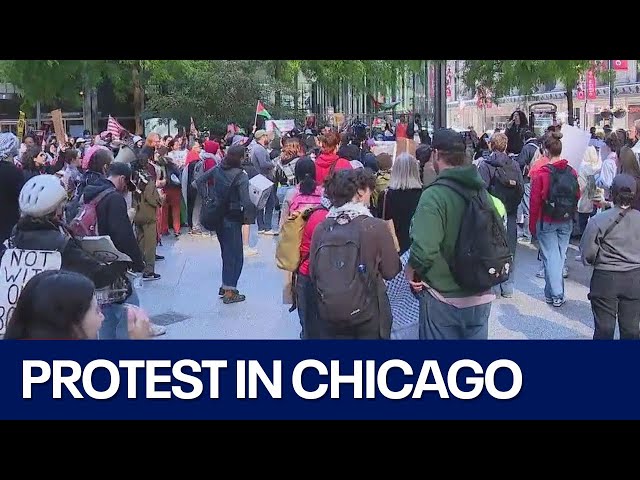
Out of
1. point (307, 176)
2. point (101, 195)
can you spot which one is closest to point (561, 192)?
point (307, 176)

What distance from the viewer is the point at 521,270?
32.7ft

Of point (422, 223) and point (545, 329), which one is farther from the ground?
point (422, 223)

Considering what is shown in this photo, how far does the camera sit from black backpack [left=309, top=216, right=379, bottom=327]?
15.0 feet

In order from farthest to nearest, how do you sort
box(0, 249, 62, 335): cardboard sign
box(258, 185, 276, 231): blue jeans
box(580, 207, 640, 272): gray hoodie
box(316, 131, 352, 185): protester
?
box(258, 185, 276, 231): blue jeans < box(316, 131, 352, 185): protester < box(580, 207, 640, 272): gray hoodie < box(0, 249, 62, 335): cardboard sign

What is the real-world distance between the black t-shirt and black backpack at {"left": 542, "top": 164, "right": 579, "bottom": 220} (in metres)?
1.37

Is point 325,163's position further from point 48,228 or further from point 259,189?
point 48,228

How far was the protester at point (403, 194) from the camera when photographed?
700 cm

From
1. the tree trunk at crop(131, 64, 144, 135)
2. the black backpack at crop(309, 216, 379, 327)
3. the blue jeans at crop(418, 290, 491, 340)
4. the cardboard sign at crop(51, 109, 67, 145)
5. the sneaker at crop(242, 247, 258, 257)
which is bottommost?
the sneaker at crop(242, 247, 258, 257)

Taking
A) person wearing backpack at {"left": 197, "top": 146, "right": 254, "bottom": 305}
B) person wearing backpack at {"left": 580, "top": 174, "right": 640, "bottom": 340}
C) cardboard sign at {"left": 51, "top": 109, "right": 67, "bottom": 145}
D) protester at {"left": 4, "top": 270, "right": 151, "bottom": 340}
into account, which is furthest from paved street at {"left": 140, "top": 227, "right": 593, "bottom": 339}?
cardboard sign at {"left": 51, "top": 109, "right": 67, "bottom": 145}

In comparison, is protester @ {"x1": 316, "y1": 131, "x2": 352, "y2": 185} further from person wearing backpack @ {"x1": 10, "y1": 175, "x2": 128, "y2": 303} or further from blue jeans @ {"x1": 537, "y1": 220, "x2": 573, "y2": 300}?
person wearing backpack @ {"x1": 10, "y1": 175, "x2": 128, "y2": 303}

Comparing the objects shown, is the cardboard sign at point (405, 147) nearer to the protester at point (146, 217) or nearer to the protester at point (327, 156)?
the protester at point (327, 156)

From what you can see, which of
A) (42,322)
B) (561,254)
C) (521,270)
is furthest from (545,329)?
(42,322)
